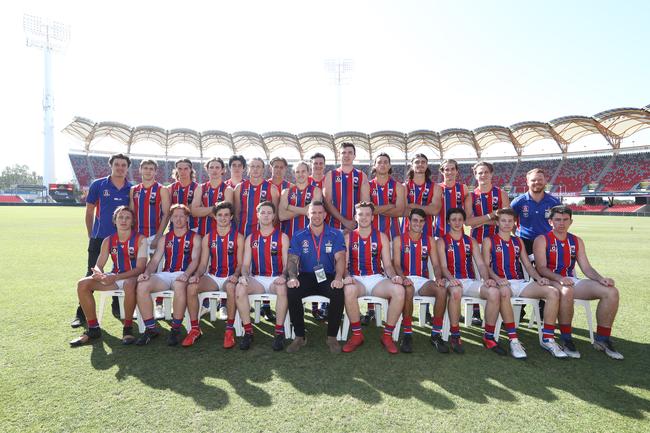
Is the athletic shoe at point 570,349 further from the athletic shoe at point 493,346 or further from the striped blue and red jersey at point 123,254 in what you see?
the striped blue and red jersey at point 123,254

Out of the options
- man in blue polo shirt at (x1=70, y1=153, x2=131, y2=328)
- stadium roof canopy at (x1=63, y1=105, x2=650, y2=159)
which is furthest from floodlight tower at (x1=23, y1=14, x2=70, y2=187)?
man in blue polo shirt at (x1=70, y1=153, x2=131, y2=328)

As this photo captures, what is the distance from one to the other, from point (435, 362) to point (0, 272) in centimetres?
739

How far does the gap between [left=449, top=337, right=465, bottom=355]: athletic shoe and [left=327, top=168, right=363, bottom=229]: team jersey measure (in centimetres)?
190

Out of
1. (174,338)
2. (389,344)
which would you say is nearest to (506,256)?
(389,344)

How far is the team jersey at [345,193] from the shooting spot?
4.58 m

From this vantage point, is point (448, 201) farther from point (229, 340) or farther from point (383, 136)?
point (383, 136)

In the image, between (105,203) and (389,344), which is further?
(105,203)

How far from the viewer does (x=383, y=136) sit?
133 ft


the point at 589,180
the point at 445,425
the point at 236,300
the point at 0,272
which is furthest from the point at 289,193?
the point at 589,180

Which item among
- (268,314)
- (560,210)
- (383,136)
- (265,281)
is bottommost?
(268,314)

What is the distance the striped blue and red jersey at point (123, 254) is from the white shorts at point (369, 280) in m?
2.42

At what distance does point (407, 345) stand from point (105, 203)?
12.4ft

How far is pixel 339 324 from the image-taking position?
3.46 metres

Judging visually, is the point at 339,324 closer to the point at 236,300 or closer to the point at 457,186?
the point at 236,300
